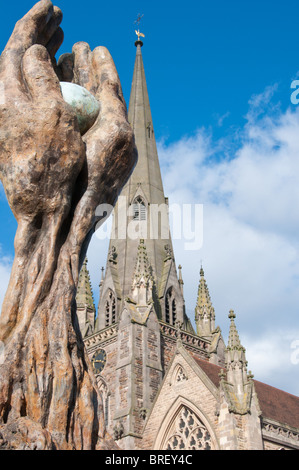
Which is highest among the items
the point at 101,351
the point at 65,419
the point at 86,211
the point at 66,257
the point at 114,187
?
the point at 101,351

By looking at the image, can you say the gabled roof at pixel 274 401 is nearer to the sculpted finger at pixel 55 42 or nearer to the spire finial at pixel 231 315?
the spire finial at pixel 231 315

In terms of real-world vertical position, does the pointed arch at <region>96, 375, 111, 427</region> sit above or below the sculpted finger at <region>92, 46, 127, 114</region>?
above

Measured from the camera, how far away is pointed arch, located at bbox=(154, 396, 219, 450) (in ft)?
73.5

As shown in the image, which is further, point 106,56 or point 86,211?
point 106,56

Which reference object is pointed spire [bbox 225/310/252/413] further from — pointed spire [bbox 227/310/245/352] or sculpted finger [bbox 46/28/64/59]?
sculpted finger [bbox 46/28/64/59]

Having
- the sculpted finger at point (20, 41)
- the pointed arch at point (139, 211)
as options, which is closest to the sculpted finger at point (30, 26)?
the sculpted finger at point (20, 41)

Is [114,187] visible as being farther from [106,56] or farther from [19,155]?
[106,56]

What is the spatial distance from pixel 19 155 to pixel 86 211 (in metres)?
1.12

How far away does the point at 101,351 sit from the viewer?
31562 mm

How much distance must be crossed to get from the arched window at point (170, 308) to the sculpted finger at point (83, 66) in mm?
24304

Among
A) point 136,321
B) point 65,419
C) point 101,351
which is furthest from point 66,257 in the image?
point 101,351

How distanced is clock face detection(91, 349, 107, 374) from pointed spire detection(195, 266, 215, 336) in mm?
6213

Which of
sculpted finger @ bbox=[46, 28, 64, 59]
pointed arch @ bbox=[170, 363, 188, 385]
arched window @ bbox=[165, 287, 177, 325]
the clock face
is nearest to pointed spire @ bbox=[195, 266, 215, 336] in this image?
arched window @ bbox=[165, 287, 177, 325]
